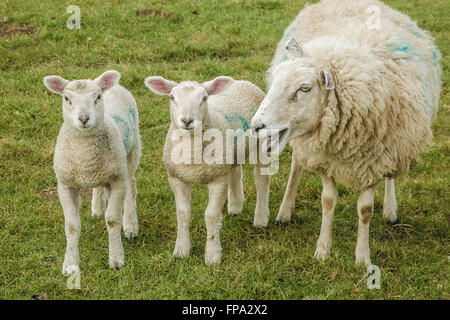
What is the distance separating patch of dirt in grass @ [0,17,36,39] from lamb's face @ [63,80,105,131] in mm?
5495

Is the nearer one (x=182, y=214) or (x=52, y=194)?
(x=182, y=214)

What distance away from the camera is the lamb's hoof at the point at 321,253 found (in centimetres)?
436

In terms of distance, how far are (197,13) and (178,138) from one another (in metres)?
6.13

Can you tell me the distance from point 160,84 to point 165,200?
5.12 feet

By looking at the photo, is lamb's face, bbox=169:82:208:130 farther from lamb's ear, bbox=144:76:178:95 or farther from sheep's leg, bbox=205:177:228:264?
sheep's leg, bbox=205:177:228:264

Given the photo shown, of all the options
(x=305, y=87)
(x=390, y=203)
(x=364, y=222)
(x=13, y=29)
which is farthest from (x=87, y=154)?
(x=13, y=29)

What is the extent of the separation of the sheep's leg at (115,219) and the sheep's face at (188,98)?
0.66m

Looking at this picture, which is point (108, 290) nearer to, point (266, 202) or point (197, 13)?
point (266, 202)

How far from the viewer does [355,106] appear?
3809 millimetres

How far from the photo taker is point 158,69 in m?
7.91

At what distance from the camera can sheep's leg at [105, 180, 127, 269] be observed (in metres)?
4.21

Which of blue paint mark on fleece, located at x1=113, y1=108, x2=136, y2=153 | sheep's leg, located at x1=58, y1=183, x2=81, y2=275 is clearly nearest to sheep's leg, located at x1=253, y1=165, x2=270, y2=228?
blue paint mark on fleece, located at x1=113, y1=108, x2=136, y2=153

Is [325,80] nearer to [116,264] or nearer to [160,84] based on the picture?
[160,84]

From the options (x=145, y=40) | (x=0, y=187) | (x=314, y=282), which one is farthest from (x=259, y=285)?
(x=145, y=40)
